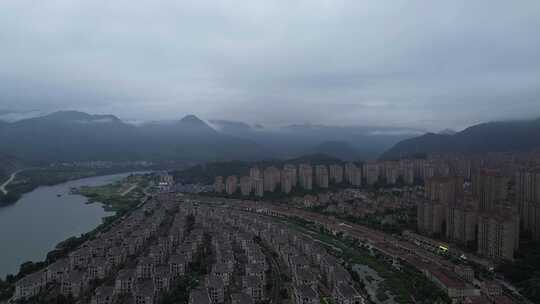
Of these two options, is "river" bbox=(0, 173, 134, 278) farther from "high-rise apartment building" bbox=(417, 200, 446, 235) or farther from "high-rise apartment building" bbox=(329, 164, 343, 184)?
"high-rise apartment building" bbox=(329, 164, 343, 184)

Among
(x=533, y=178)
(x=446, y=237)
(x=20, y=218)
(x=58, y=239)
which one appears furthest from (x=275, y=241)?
(x=20, y=218)

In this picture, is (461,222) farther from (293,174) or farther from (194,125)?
(194,125)

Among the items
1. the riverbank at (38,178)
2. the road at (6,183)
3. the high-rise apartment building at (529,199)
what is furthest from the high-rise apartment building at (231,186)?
the high-rise apartment building at (529,199)

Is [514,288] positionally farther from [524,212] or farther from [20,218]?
[20,218]

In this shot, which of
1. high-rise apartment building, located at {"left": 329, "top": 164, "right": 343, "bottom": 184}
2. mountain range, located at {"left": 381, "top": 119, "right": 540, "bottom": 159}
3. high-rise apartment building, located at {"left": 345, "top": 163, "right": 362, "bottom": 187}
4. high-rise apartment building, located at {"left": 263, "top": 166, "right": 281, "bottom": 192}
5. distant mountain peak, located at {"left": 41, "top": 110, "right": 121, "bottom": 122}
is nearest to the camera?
high-rise apartment building, located at {"left": 263, "top": 166, "right": 281, "bottom": 192}

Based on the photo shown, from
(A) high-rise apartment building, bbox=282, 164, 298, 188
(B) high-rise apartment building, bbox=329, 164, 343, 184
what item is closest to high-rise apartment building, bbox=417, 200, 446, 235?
(A) high-rise apartment building, bbox=282, 164, 298, 188

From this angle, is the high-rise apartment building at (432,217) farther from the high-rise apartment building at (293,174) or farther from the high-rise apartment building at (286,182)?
the high-rise apartment building at (293,174)
